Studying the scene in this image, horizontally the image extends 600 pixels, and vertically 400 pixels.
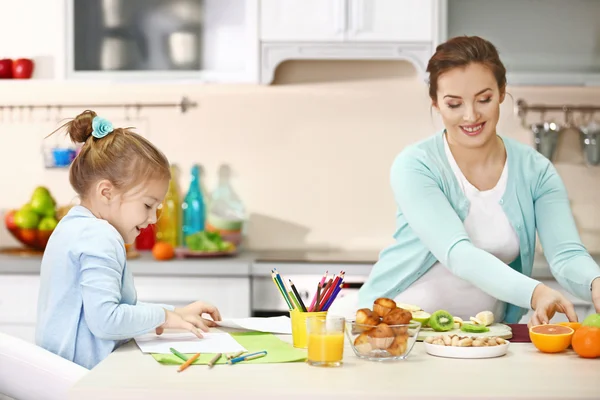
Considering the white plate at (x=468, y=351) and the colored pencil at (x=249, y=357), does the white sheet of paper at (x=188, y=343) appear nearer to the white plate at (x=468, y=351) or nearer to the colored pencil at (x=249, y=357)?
the colored pencil at (x=249, y=357)

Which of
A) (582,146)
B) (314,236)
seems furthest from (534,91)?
(314,236)

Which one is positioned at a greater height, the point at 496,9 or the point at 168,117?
the point at 496,9

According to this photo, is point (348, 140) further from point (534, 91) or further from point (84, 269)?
point (84, 269)

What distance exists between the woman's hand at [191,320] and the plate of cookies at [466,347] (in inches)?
18.4

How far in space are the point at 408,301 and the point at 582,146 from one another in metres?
1.91

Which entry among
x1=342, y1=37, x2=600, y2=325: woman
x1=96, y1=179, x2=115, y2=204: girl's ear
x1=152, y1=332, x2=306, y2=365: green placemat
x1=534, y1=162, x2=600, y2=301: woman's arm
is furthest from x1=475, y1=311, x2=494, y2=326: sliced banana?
x1=96, y1=179, x2=115, y2=204: girl's ear

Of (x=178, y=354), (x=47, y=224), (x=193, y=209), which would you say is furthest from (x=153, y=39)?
(x=178, y=354)

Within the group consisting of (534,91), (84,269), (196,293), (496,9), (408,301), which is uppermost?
(496,9)

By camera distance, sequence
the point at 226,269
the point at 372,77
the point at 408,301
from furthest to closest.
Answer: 1. the point at 372,77
2. the point at 226,269
3. the point at 408,301

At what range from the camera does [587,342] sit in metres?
1.66

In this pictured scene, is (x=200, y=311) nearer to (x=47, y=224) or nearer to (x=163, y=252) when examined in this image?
(x=163, y=252)

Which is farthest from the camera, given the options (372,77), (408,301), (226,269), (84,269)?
(372,77)

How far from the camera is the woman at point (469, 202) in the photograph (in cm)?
215

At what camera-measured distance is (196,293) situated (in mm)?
3475
